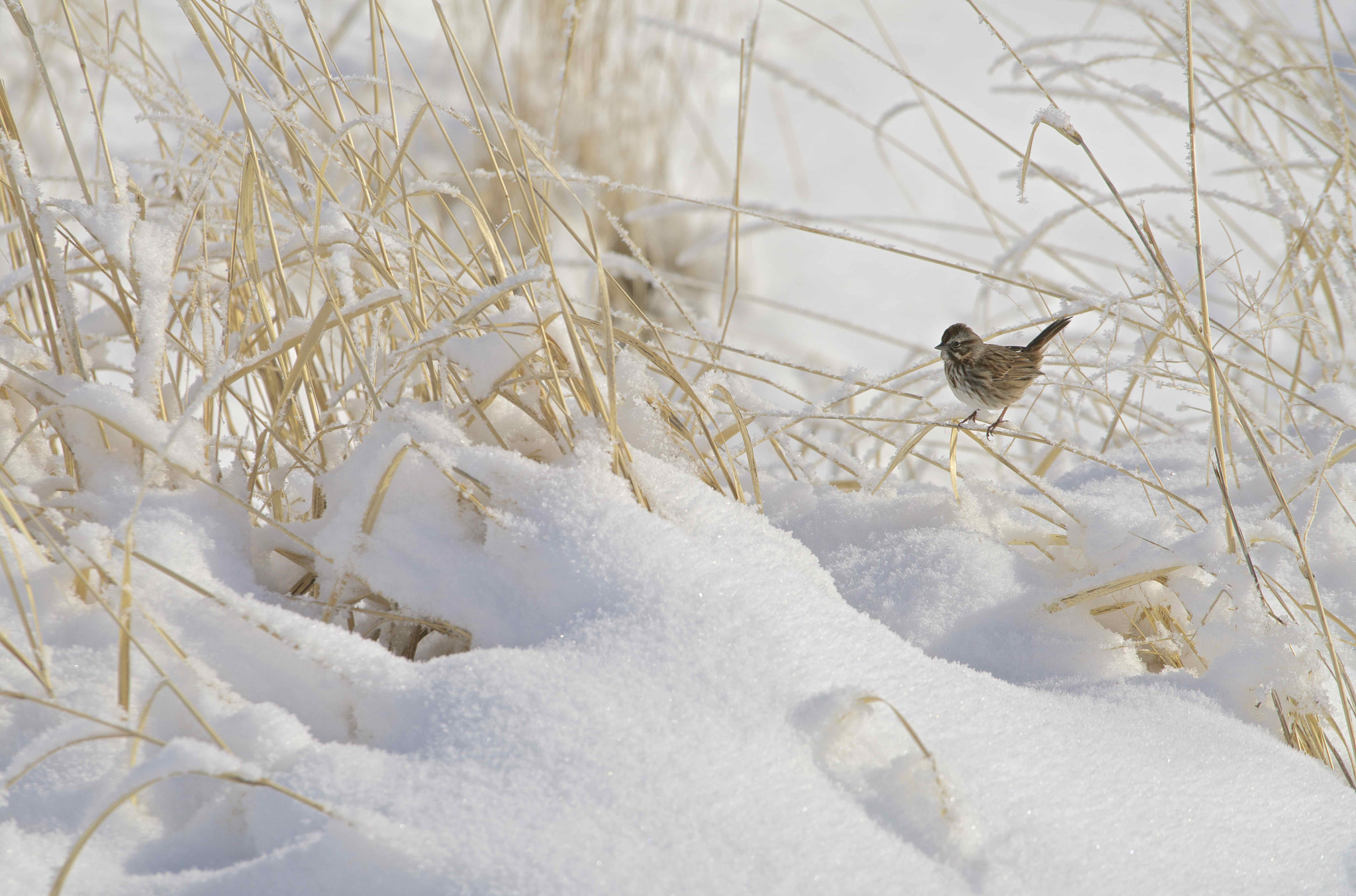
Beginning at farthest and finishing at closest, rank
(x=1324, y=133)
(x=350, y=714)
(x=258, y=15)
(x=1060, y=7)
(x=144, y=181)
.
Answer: (x=1060, y=7) < (x=1324, y=133) < (x=144, y=181) < (x=258, y=15) < (x=350, y=714)

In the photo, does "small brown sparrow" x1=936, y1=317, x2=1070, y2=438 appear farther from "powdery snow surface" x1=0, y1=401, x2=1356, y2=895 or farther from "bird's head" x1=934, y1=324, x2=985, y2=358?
"powdery snow surface" x1=0, y1=401, x2=1356, y2=895

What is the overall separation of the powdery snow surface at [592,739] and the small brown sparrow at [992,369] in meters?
0.57

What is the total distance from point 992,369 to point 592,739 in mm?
981

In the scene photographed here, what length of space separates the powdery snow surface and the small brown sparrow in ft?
1.86

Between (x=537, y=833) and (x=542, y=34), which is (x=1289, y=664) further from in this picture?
(x=542, y=34)

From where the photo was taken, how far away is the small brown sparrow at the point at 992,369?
4.44 feet

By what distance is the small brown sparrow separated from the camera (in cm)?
135

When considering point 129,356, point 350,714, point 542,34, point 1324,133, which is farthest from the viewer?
point 542,34

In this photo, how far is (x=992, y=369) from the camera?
1.41 m

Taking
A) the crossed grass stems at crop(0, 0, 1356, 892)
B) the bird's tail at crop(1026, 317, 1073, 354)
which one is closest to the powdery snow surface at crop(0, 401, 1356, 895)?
the crossed grass stems at crop(0, 0, 1356, 892)

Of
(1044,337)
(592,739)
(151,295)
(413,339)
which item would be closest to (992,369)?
(1044,337)

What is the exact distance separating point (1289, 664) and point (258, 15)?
120 centimetres

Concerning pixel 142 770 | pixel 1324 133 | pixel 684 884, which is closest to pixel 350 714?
pixel 142 770

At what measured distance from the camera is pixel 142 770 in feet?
1.85
